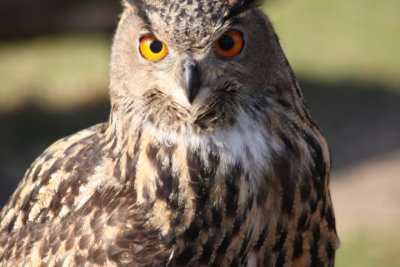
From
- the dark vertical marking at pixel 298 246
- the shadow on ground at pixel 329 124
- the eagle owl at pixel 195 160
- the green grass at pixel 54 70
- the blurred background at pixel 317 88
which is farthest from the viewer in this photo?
the green grass at pixel 54 70

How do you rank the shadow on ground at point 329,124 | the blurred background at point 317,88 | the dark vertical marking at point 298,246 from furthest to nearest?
the shadow on ground at point 329,124 → the blurred background at point 317,88 → the dark vertical marking at point 298,246

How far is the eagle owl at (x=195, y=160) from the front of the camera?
3389 millimetres

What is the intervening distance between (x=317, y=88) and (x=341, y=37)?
1.71 meters

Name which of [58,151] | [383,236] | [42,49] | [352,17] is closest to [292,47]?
[352,17]

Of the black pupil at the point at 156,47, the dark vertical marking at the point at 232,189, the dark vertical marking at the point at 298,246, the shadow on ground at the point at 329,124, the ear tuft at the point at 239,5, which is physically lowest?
the shadow on ground at the point at 329,124

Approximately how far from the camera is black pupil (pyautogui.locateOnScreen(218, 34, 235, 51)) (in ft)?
11.0

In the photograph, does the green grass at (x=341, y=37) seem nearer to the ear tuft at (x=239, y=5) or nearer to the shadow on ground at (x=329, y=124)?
the shadow on ground at (x=329, y=124)

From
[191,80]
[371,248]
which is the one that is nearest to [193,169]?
[191,80]

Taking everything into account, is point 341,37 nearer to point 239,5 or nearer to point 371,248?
point 371,248

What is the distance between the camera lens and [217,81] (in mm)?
3379

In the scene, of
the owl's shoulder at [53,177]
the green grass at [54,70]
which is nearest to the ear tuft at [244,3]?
the owl's shoulder at [53,177]

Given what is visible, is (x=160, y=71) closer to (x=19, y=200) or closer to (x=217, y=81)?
(x=217, y=81)

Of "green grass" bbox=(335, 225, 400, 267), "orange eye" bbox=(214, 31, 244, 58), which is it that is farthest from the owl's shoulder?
"green grass" bbox=(335, 225, 400, 267)

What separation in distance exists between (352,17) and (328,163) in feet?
30.4
